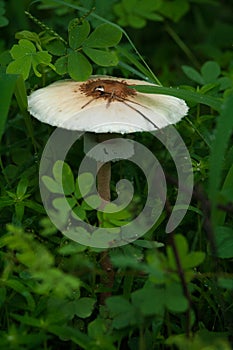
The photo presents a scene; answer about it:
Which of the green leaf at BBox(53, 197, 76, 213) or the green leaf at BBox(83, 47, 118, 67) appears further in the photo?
the green leaf at BBox(83, 47, 118, 67)

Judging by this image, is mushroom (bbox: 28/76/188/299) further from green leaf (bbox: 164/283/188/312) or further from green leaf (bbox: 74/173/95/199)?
green leaf (bbox: 164/283/188/312)

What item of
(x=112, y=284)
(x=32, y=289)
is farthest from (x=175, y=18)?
(x=32, y=289)

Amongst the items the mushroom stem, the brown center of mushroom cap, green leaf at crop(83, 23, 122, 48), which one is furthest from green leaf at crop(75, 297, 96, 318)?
green leaf at crop(83, 23, 122, 48)

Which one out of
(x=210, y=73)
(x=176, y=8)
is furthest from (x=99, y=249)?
(x=176, y=8)

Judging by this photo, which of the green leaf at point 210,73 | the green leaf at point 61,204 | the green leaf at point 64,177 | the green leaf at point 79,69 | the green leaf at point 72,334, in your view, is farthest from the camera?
the green leaf at point 210,73

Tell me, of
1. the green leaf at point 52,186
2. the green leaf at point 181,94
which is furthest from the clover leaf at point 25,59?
the green leaf at point 52,186

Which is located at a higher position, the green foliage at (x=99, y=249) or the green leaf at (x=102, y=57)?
the green leaf at (x=102, y=57)

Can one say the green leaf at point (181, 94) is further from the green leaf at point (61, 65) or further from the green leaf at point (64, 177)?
the green leaf at point (64, 177)
